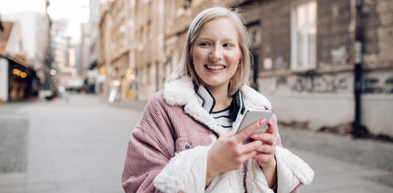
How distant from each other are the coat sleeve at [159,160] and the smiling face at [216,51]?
25 centimetres

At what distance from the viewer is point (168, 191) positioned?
1205 mm

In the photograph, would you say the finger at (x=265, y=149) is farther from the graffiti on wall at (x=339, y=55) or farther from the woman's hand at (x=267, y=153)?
the graffiti on wall at (x=339, y=55)

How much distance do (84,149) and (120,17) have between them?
116 feet

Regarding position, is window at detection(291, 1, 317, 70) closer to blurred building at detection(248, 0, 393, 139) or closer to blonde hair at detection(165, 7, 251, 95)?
blurred building at detection(248, 0, 393, 139)

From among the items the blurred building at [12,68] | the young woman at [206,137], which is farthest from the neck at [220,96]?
the blurred building at [12,68]

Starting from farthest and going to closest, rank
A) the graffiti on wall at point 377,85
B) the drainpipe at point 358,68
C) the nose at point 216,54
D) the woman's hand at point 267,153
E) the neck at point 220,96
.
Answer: the drainpipe at point 358,68 → the graffiti on wall at point 377,85 → the neck at point 220,96 → the nose at point 216,54 → the woman's hand at point 267,153

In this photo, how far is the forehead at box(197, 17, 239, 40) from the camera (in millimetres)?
1410

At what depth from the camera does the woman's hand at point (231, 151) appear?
1116mm

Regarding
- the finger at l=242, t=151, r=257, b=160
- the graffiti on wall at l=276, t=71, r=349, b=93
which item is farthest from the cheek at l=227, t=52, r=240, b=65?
the graffiti on wall at l=276, t=71, r=349, b=93

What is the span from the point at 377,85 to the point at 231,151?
7.43 meters

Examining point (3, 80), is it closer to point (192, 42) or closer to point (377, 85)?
point (377, 85)

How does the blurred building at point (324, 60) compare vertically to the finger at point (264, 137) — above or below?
above

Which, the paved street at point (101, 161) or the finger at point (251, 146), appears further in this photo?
the paved street at point (101, 161)

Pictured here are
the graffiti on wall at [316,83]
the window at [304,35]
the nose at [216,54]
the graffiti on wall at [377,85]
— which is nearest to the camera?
the nose at [216,54]
